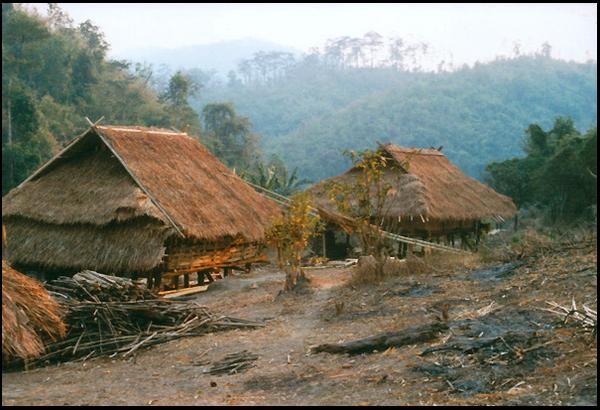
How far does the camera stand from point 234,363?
7.07 m

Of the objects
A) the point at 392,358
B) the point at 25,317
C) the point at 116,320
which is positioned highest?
the point at 25,317

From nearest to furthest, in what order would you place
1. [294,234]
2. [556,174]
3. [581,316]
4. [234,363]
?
[581,316], [234,363], [294,234], [556,174]

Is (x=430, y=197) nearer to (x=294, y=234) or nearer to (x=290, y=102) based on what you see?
(x=294, y=234)

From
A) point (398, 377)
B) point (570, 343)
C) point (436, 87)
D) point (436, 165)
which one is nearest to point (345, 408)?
point (398, 377)

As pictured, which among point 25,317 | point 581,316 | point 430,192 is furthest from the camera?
point 430,192

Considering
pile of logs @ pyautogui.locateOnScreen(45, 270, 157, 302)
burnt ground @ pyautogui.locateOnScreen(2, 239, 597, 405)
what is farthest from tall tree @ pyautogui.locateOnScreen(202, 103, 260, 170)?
pile of logs @ pyautogui.locateOnScreen(45, 270, 157, 302)

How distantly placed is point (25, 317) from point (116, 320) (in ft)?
5.23

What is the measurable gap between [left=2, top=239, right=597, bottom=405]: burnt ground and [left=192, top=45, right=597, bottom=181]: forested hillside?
47414 millimetres

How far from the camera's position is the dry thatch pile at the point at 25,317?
658 cm

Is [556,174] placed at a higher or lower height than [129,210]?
lower

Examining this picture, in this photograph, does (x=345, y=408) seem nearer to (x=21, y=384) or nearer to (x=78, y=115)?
(x=21, y=384)

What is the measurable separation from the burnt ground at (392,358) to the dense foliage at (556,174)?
1742 centimetres

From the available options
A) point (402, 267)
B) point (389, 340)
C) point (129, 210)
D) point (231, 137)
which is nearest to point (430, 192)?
point (402, 267)

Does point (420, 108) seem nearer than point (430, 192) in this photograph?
No
